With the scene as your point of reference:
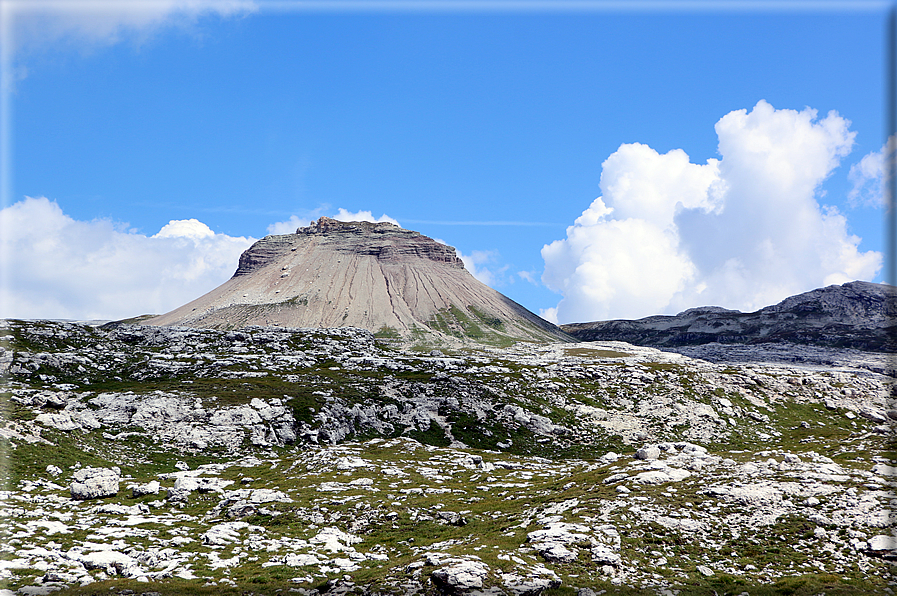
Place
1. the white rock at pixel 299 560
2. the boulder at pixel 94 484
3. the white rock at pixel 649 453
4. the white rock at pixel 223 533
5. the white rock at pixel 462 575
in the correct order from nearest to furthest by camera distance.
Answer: the white rock at pixel 462 575 < the white rock at pixel 299 560 < the white rock at pixel 223 533 < the boulder at pixel 94 484 < the white rock at pixel 649 453

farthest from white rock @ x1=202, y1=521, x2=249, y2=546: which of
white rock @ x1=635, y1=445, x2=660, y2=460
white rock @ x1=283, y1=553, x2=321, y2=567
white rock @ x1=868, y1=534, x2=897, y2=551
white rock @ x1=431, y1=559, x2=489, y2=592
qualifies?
white rock @ x1=868, y1=534, x2=897, y2=551

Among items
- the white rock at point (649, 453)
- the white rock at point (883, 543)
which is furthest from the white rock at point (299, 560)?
the white rock at point (649, 453)

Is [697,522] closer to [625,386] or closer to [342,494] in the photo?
[342,494]

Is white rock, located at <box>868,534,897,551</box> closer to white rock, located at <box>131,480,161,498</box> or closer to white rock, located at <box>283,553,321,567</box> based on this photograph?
white rock, located at <box>283,553,321,567</box>

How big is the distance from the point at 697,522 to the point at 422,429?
3889 centimetres

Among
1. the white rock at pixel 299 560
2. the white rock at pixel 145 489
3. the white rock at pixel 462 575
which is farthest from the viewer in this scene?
the white rock at pixel 145 489

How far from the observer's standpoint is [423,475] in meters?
46.9

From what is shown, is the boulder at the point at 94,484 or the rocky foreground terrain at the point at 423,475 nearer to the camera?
the rocky foreground terrain at the point at 423,475

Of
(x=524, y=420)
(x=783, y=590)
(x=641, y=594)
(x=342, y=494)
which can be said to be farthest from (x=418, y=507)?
(x=524, y=420)

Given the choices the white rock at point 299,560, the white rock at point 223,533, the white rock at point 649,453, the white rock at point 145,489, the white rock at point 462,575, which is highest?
the white rock at point 649,453

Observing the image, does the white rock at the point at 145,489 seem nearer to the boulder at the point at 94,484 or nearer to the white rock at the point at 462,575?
the boulder at the point at 94,484

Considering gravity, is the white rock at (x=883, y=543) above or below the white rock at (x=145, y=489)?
above

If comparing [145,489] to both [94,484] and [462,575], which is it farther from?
[462,575]

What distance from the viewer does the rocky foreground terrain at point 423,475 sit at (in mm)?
24641
